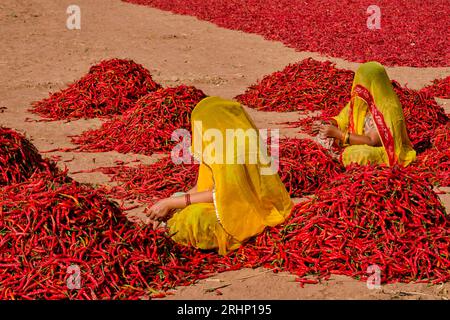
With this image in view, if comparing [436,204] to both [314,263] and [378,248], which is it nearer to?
[378,248]

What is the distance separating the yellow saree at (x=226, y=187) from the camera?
17.9ft

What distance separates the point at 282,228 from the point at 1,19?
14.7 m

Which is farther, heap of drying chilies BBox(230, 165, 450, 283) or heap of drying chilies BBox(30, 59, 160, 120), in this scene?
heap of drying chilies BBox(30, 59, 160, 120)

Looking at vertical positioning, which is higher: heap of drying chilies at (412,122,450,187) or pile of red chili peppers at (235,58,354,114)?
pile of red chili peppers at (235,58,354,114)

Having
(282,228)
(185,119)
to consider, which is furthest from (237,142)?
(185,119)

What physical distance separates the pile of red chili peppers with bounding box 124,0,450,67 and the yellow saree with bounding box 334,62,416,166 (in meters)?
7.43

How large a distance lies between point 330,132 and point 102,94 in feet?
15.0

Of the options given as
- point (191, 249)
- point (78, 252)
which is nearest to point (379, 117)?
point (191, 249)

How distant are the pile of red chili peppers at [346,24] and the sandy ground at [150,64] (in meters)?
0.60

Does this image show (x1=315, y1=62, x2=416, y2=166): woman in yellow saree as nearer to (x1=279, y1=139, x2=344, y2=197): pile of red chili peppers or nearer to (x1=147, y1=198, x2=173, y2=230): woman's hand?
(x1=279, y1=139, x2=344, y2=197): pile of red chili peppers

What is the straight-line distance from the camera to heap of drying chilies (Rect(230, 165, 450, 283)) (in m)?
5.31

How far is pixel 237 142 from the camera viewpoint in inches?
214
